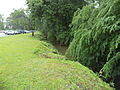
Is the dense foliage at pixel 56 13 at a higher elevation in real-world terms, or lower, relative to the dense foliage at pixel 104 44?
higher

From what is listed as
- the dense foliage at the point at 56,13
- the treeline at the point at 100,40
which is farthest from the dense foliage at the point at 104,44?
the dense foliage at the point at 56,13

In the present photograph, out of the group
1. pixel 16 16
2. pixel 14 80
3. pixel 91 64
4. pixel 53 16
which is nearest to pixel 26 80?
pixel 14 80

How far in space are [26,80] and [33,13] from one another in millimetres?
11164

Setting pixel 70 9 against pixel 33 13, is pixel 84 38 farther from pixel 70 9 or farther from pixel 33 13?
pixel 33 13

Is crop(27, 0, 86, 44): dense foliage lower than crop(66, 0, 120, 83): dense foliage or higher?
higher

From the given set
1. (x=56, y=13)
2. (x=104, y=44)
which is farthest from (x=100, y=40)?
(x=56, y=13)

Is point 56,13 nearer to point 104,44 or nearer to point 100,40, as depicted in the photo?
point 100,40

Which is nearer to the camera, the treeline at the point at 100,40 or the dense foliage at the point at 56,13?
the treeline at the point at 100,40

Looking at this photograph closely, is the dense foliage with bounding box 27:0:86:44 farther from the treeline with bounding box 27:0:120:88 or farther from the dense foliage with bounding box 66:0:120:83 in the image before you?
the dense foliage with bounding box 66:0:120:83

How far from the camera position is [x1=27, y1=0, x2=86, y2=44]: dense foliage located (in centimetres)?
1291

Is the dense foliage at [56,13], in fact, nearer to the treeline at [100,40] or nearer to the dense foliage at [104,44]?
the treeline at [100,40]

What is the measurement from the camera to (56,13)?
1333cm

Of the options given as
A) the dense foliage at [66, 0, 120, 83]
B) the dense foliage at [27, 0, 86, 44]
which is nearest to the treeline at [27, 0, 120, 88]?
the dense foliage at [66, 0, 120, 83]

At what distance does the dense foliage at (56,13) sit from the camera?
42.3ft
